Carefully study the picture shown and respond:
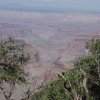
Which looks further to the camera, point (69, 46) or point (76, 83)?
point (69, 46)

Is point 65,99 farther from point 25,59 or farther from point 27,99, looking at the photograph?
point 25,59

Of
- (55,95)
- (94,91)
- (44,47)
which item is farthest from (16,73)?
(44,47)

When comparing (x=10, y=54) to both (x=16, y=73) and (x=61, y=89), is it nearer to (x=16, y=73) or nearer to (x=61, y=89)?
(x=16, y=73)

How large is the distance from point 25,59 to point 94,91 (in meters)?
2.97

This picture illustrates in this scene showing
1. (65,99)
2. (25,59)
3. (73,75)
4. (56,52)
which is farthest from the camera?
(56,52)

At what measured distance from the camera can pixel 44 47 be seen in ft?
577

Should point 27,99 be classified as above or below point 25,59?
below

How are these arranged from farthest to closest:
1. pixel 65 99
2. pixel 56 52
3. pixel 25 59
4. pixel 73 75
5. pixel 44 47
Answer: pixel 44 47, pixel 56 52, pixel 25 59, pixel 73 75, pixel 65 99

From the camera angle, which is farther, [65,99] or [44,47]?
[44,47]

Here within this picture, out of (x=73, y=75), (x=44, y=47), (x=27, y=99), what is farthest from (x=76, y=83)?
(x=44, y=47)

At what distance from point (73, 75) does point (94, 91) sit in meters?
1.24

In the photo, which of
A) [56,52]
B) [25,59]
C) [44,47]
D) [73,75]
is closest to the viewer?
[73,75]

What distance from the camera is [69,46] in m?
168

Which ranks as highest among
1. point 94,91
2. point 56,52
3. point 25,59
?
point 25,59
